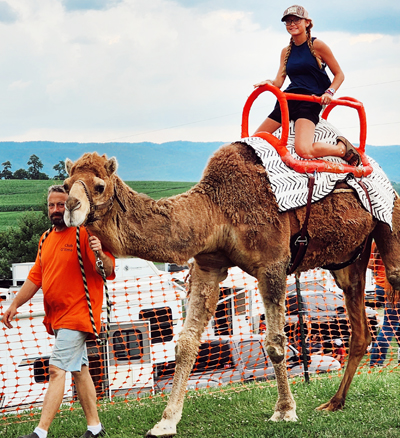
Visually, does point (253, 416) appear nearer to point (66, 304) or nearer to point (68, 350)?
point (68, 350)

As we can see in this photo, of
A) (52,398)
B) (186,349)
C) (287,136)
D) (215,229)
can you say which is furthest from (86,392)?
(287,136)

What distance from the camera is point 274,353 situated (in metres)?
5.29

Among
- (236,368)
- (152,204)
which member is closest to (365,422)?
(152,204)

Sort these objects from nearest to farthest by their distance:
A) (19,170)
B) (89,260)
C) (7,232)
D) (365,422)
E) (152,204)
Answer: (152,204) → (89,260) → (365,422) → (7,232) → (19,170)

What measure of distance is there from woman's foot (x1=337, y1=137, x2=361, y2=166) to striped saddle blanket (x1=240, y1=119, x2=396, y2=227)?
71 mm

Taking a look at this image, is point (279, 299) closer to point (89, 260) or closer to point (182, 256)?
point (182, 256)


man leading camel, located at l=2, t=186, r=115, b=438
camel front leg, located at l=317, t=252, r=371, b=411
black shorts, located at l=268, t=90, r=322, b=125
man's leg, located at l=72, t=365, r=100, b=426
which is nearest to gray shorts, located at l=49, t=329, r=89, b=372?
man leading camel, located at l=2, t=186, r=115, b=438

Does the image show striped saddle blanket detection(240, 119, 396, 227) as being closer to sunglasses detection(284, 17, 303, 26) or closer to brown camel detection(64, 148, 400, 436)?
brown camel detection(64, 148, 400, 436)

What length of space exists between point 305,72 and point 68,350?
3368 mm

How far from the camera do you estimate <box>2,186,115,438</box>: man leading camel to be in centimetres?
491

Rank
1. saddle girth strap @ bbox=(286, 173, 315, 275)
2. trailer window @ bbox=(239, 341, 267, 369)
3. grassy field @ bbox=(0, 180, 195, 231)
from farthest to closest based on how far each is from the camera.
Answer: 1. grassy field @ bbox=(0, 180, 195, 231)
2. trailer window @ bbox=(239, 341, 267, 369)
3. saddle girth strap @ bbox=(286, 173, 315, 275)

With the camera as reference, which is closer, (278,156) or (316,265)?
(278,156)

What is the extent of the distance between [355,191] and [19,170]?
5312cm

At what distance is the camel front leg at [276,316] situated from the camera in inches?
205
